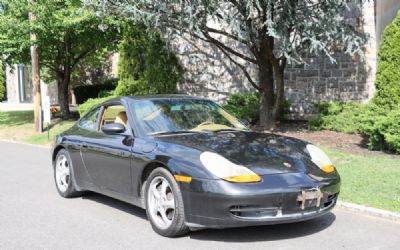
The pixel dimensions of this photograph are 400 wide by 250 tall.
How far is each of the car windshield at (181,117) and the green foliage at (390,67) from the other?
20.3ft

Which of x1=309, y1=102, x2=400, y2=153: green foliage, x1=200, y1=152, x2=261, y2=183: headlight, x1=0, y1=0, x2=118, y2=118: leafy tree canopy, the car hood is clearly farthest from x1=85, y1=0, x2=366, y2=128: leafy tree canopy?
x1=200, y1=152, x2=261, y2=183: headlight

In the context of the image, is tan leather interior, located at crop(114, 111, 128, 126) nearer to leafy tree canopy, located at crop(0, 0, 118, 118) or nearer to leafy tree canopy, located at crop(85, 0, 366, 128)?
leafy tree canopy, located at crop(85, 0, 366, 128)

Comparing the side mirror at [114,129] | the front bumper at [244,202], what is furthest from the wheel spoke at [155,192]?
the side mirror at [114,129]

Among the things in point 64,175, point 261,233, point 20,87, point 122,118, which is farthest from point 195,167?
point 20,87

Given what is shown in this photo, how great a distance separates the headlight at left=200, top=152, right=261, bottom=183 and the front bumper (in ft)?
0.18

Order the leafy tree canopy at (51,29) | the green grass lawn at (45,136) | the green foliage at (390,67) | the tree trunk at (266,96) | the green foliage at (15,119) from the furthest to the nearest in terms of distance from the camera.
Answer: the green foliage at (15,119), the leafy tree canopy at (51,29), the green grass lawn at (45,136), the tree trunk at (266,96), the green foliage at (390,67)

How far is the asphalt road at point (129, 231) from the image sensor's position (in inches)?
199

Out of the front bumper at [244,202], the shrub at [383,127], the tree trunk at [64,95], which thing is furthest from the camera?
the tree trunk at [64,95]

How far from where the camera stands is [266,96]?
13867 mm

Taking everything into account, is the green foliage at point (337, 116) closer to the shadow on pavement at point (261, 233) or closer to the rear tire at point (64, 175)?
the shadow on pavement at point (261, 233)

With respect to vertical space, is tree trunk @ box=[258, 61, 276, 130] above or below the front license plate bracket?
above

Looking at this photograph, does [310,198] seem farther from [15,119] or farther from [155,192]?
[15,119]

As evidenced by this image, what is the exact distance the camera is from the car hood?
16.6ft

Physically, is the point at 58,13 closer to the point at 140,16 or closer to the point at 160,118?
the point at 140,16
